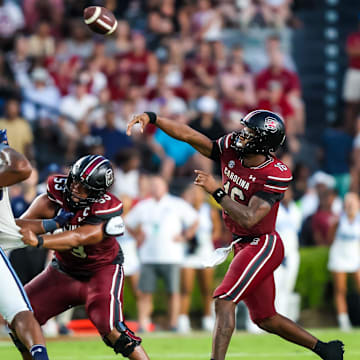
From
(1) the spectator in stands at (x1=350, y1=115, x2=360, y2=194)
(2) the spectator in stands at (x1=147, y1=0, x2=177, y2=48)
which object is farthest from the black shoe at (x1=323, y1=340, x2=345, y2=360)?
(2) the spectator in stands at (x1=147, y1=0, x2=177, y2=48)

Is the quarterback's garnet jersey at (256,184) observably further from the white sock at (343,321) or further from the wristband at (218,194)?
the white sock at (343,321)

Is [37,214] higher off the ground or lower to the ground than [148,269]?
higher

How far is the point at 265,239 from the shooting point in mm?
6457

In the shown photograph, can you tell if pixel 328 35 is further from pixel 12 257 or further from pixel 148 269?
pixel 12 257

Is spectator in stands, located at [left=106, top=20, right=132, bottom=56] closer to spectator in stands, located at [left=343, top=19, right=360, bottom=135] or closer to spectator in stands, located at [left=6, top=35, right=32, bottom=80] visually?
spectator in stands, located at [left=6, top=35, right=32, bottom=80]

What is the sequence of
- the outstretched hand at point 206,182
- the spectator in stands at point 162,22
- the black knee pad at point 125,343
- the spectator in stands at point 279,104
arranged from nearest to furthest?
the black knee pad at point 125,343
the outstretched hand at point 206,182
the spectator in stands at point 279,104
the spectator in stands at point 162,22

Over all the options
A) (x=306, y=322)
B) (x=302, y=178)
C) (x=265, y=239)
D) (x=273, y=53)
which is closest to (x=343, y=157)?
(x=302, y=178)

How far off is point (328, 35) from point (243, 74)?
9.28 feet

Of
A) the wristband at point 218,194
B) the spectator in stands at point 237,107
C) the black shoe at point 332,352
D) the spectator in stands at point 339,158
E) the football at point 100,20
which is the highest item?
the football at point 100,20

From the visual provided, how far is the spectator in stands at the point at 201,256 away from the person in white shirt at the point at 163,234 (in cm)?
13

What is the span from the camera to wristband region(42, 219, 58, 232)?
236 inches

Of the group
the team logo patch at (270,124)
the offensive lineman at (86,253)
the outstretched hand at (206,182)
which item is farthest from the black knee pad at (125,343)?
the team logo patch at (270,124)

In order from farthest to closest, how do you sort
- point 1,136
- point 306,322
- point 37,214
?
point 306,322, point 37,214, point 1,136

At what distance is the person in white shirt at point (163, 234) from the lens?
1084 centimetres
